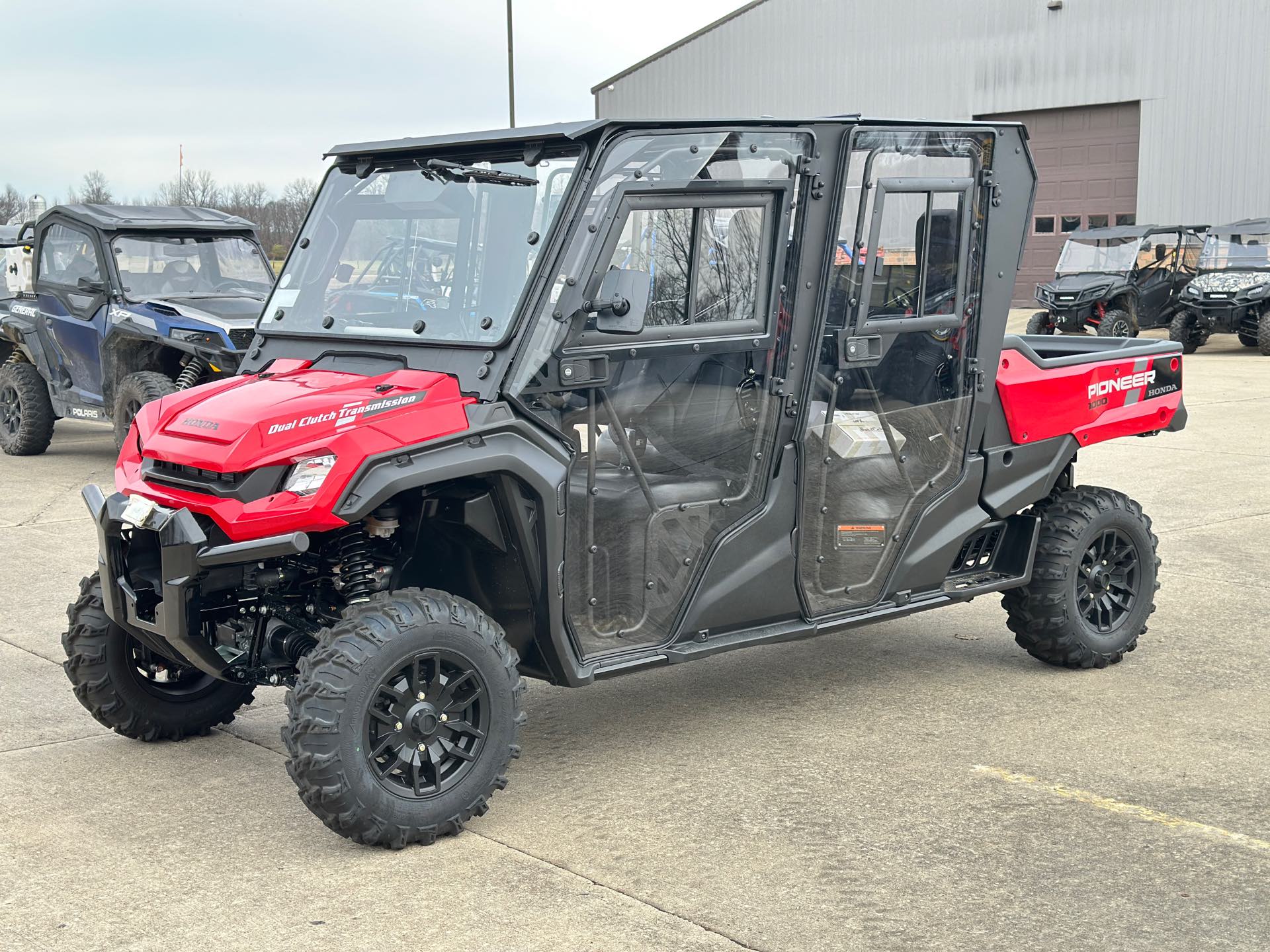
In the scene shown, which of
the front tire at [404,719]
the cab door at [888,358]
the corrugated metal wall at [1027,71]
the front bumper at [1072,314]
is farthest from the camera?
the corrugated metal wall at [1027,71]

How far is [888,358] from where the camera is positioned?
5.31 meters

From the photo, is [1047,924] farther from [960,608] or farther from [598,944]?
[960,608]

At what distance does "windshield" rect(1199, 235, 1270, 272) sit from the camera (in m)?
21.4

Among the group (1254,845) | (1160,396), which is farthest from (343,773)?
(1160,396)

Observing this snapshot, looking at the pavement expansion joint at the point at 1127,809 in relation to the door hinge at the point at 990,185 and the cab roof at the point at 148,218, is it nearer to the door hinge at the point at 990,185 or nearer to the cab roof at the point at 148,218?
the door hinge at the point at 990,185

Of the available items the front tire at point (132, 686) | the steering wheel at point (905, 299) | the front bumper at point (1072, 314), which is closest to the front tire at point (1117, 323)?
the front bumper at point (1072, 314)

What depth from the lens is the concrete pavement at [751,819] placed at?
12.1 feet

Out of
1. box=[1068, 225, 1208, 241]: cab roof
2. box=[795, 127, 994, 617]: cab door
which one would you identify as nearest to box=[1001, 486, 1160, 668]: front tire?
box=[795, 127, 994, 617]: cab door

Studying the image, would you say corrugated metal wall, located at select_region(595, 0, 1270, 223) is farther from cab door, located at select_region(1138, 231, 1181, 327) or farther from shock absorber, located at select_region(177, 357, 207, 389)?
shock absorber, located at select_region(177, 357, 207, 389)

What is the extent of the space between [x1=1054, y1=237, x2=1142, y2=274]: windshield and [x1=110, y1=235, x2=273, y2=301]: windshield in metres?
13.8

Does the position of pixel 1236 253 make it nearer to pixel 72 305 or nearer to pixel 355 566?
pixel 72 305

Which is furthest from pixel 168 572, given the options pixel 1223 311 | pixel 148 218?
pixel 1223 311

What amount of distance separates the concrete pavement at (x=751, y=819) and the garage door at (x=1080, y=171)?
24176 mm

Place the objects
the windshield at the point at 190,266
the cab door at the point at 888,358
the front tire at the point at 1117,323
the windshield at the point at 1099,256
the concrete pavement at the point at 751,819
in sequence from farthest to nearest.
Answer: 1. the windshield at the point at 1099,256
2. the front tire at the point at 1117,323
3. the windshield at the point at 190,266
4. the cab door at the point at 888,358
5. the concrete pavement at the point at 751,819
